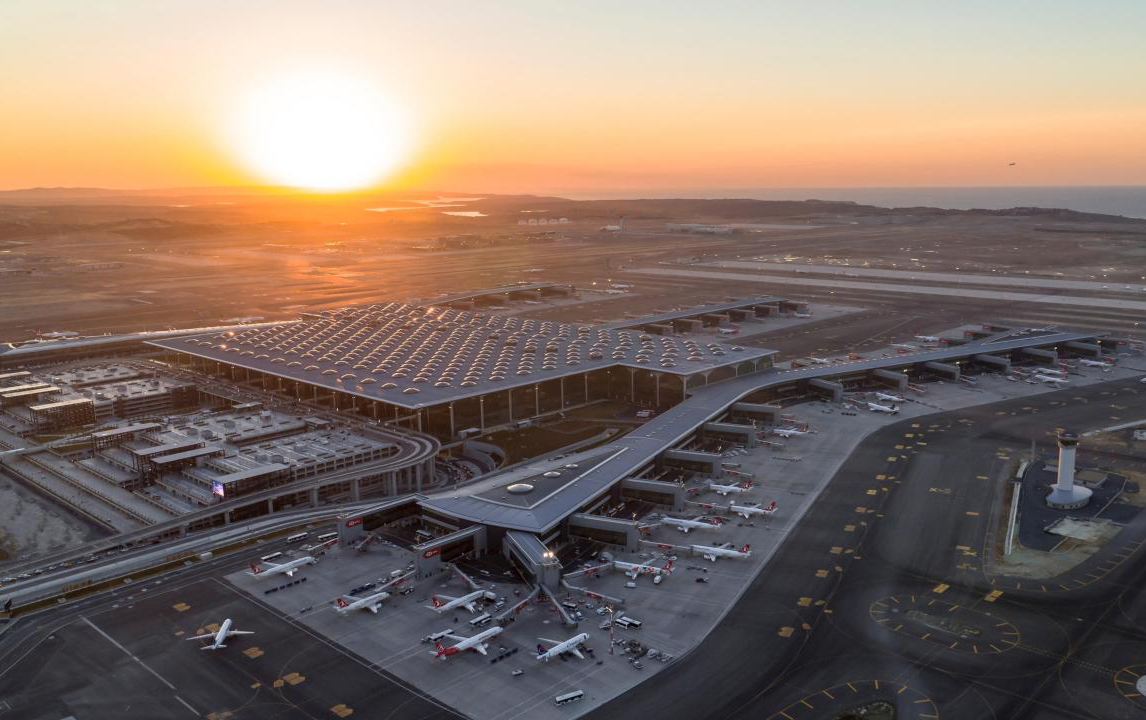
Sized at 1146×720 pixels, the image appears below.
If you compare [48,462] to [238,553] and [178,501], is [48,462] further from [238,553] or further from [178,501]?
[238,553]

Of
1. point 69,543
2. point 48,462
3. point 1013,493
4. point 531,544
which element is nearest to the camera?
point 531,544

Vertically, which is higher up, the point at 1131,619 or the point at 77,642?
the point at 1131,619

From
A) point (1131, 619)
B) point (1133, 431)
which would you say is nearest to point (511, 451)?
point (1131, 619)

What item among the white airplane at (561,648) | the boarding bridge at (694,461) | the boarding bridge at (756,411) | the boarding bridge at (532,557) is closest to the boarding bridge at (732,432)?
the boarding bridge at (756,411)

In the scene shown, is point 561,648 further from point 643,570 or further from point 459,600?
point 643,570

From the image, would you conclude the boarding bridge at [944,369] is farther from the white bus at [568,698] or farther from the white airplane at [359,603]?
the white airplane at [359,603]
